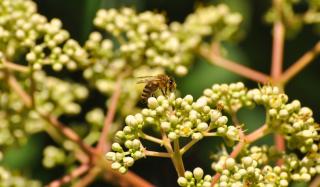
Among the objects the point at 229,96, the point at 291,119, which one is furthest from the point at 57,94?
the point at 291,119

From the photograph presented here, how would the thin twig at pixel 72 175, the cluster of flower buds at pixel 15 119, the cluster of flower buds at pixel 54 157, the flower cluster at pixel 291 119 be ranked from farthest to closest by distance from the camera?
the cluster of flower buds at pixel 54 157 < the cluster of flower buds at pixel 15 119 < the thin twig at pixel 72 175 < the flower cluster at pixel 291 119

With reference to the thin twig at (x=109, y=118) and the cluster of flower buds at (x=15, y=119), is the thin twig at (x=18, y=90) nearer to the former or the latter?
the cluster of flower buds at (x=15, y=119)

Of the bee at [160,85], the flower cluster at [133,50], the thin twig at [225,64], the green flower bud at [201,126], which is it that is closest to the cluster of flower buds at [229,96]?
the bee at [160,85]

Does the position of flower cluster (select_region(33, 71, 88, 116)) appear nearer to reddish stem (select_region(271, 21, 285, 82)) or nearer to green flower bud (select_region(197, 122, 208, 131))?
reddish stem (select_region(271, 21, 285, 82))

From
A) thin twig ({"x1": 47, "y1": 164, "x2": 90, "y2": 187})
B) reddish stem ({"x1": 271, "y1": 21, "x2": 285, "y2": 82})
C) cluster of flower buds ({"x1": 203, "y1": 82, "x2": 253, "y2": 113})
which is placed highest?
reddish stem ({"x1": 271, "y1": 21, "x2": 285, "y2": 82})

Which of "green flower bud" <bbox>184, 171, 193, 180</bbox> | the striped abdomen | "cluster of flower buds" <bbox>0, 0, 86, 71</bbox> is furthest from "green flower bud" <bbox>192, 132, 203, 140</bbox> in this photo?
"cluster of flower buds" <bbox>0, 0, 86, 71</bbox>

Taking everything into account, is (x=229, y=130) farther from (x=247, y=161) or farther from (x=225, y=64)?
(x=225, y=64)
